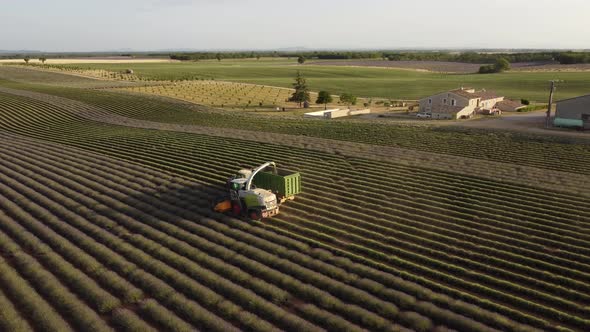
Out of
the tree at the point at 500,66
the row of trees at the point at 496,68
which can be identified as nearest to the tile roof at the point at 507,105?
the row of trees at the point at 496,68

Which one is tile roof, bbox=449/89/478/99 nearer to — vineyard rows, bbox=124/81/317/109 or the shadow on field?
vineyard rows, bbox=124/81/317/109

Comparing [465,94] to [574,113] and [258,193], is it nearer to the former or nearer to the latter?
[574,113]

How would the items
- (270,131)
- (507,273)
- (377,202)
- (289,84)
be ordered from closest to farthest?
(507,273) < (377,202) < (270,131) < (289,84)

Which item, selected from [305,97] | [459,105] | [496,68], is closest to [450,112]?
[459,105]

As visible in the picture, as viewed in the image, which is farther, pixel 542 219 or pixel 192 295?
pixel 542 219

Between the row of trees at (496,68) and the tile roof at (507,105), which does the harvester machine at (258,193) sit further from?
the row of trees at (496,68)

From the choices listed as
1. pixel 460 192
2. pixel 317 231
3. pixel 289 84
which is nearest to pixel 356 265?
pixel 317 231

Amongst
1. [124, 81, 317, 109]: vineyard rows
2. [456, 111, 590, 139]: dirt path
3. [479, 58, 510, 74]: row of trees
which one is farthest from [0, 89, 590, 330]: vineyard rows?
[479, 58, 510, 74]: row of trees

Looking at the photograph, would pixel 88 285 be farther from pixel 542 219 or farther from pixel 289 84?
pixel 289 84
